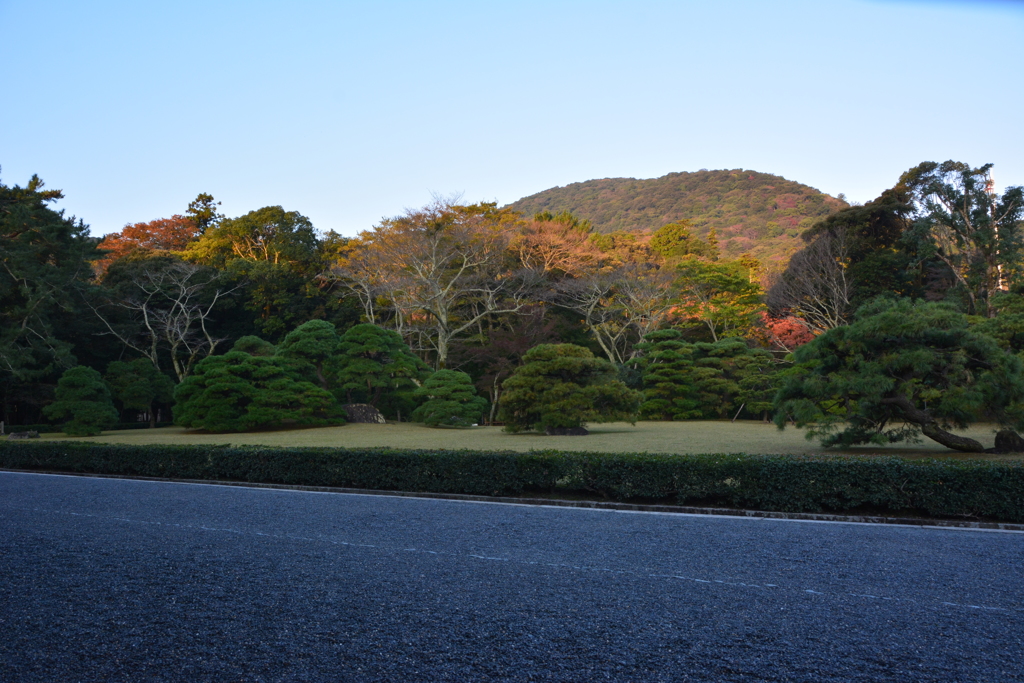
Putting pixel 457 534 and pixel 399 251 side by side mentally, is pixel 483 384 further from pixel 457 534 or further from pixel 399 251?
pixel 457 534

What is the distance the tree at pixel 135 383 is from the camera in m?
23.5

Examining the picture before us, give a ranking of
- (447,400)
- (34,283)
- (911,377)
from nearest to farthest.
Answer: (911,377) < (447,400) < (34,283)

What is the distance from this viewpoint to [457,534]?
19.1 feet

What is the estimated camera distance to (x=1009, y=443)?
11.0 m

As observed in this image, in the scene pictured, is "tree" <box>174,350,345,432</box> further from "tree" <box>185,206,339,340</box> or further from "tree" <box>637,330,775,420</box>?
"tree" <box>637,330,775,420</box>

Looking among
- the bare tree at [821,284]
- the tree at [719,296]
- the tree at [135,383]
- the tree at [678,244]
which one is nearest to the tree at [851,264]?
the bare tree at [821,284]

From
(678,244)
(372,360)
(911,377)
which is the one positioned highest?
(678,244)

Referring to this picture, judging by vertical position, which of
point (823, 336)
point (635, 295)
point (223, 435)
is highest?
point (635, 295)

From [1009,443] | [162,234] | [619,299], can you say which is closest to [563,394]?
[1009,443]

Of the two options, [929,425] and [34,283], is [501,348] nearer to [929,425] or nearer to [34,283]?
[34,283]

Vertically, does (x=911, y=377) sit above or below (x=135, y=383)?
above

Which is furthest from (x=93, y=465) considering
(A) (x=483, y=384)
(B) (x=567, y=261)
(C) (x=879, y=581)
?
(B) (x=567, y=261)

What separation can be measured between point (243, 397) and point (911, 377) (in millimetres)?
17187

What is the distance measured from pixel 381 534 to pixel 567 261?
23045 millimetres
